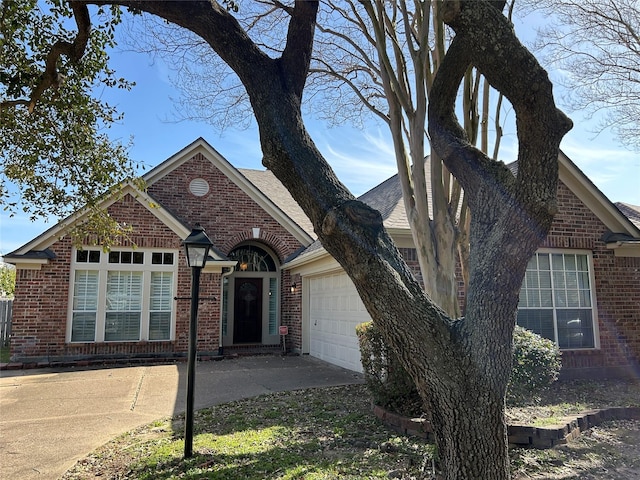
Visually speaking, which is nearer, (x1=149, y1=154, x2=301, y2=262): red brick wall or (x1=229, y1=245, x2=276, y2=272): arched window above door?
(x1=149, y1=154, x2=301, y2=262): red brick wall

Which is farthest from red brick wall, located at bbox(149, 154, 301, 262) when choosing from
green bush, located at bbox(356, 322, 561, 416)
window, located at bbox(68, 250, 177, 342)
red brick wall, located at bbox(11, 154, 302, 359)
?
green bush, located at bbox(356, 322, 561, 416)

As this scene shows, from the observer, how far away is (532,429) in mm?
5082

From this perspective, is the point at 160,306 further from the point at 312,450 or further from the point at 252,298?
the point at 312,450

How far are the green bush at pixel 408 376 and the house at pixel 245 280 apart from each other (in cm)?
270

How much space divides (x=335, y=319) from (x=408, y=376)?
5.47 m

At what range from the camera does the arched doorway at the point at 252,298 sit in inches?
577

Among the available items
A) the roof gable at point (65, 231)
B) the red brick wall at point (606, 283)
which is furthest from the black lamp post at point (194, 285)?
the red brick wall at point (606, 283)

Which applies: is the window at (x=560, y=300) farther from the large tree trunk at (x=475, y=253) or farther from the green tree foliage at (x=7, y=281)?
the green tree foliage at (x=7, y=281)

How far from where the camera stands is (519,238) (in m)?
3.16

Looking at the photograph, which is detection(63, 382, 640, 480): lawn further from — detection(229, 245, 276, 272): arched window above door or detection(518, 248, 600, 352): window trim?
detection(229, 245, 276, 272): arched window above door

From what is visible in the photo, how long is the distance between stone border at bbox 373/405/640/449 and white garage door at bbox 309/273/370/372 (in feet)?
11.9

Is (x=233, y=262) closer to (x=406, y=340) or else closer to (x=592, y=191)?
(x=592, y=191)

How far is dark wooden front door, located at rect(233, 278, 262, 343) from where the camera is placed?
14.7 m

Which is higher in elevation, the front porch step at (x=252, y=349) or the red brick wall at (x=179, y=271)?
the red brick wall at (x=179, y=271)
